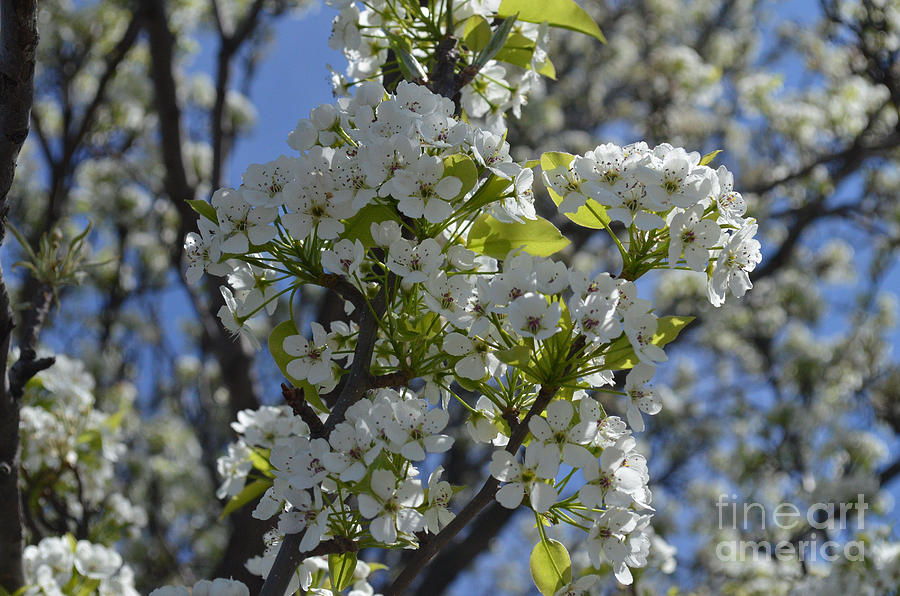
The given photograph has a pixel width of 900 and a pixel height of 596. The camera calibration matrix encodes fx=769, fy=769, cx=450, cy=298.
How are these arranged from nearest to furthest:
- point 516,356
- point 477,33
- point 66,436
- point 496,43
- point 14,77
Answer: point 516,356 → point 14,77 → point 496,43 → point 477,33 → point 66,436

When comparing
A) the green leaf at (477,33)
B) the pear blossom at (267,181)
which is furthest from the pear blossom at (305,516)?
the green leaf at (477,33)

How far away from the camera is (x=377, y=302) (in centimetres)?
136

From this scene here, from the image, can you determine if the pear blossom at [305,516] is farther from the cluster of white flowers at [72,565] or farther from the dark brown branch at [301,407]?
the cluster of white flowers at [72,565]

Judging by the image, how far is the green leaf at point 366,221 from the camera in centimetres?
128

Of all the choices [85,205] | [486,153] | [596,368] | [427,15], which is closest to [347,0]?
[427,15]

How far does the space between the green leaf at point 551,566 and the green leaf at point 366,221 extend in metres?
0.60

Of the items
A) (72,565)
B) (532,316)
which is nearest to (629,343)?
(532,316)

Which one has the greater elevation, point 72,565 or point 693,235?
point 72,565

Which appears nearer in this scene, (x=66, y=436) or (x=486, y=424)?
(x=486, y=424)

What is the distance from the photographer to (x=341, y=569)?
1.36 meters

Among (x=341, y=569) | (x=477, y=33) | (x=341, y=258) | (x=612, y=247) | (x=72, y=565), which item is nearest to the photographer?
(x=341, y=258)

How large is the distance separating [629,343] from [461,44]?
922 mm

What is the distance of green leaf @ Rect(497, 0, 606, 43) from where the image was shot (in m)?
1.72

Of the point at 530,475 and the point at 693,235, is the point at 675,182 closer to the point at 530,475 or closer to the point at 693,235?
the point at 693,235
